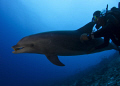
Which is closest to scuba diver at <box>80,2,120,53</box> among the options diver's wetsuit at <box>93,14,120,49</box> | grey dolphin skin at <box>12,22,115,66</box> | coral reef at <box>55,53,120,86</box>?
diver's wetsuit at <box>93,14,120,49</box>

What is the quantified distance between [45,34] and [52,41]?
1.38ft

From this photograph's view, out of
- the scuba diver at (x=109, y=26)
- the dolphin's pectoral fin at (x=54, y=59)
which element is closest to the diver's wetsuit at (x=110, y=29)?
the scuba diver at (x=109, y=26)

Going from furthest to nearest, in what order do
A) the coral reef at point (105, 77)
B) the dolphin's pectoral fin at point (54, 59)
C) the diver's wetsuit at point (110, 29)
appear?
1. the coral reef at point (105, 77)
2. the dolphin's pectoral fin at point (54, 59)
3. the diver's wetsuit at point (110, 29)

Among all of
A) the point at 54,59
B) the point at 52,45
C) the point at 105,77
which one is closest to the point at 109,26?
the point at 52,45

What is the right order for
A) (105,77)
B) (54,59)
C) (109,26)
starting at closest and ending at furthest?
(109,26) → (54,59) → (105,77)

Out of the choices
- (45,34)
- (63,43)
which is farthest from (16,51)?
(63,43)

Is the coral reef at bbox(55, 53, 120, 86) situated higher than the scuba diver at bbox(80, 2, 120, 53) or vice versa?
the scuba diver at bbox(80, 2, 120, 53)

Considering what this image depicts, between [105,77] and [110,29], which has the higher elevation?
[110,29]

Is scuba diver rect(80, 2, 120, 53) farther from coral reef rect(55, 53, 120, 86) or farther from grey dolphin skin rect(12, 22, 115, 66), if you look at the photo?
coral reef rect(55, 53, 120, 86)

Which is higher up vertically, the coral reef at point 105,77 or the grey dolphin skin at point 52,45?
the grey dolphin skin at point 52,45

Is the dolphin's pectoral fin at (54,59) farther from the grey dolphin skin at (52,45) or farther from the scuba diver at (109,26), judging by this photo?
the scuba diver at (109,26)

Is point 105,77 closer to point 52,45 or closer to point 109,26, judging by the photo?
point 109,26

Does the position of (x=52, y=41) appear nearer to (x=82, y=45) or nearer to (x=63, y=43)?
(x=63, y=43)

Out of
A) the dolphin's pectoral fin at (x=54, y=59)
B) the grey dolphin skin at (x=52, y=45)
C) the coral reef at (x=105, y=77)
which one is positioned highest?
the grey dolphin skin at (x=52, y=45)
